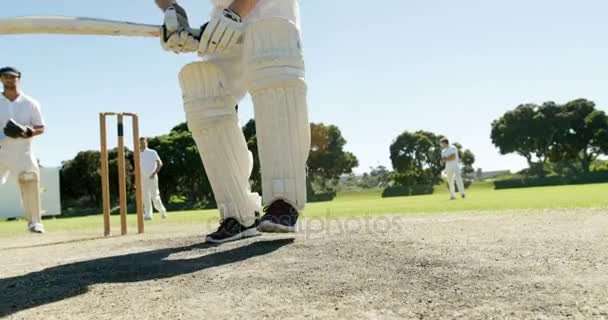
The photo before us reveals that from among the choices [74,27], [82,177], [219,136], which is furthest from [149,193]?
A: [82,177]

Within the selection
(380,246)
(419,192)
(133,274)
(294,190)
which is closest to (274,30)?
(294,190)

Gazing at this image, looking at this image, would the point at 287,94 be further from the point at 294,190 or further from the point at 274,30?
the point at 294,190

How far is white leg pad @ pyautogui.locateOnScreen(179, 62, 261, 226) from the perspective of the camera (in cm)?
409

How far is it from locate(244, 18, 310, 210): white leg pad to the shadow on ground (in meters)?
0.46

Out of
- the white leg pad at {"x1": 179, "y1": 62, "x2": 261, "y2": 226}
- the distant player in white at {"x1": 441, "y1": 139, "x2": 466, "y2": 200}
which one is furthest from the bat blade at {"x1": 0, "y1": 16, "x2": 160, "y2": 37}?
the distant player in white at {"x1": 441, "y1": 139, "x2": 466, "y2": 200}

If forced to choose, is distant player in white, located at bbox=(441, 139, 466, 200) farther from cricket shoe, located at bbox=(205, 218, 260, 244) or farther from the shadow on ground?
the shadow on ground

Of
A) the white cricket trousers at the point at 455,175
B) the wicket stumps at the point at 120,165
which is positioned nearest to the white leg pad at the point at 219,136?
the wicket stumps at the point at 120,165

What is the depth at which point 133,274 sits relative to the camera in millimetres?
2861

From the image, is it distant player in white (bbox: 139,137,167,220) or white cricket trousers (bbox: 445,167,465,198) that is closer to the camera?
distant player in white (bbox: 139,137,167,220)

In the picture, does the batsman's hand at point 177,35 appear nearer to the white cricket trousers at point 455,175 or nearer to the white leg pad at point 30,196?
the white leg pad at point 30,196

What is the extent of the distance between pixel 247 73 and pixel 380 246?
1580 mm

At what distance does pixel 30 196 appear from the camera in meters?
7.92

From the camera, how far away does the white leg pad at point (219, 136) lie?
409 centimetres

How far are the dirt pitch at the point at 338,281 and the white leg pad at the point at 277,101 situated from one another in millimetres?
453
